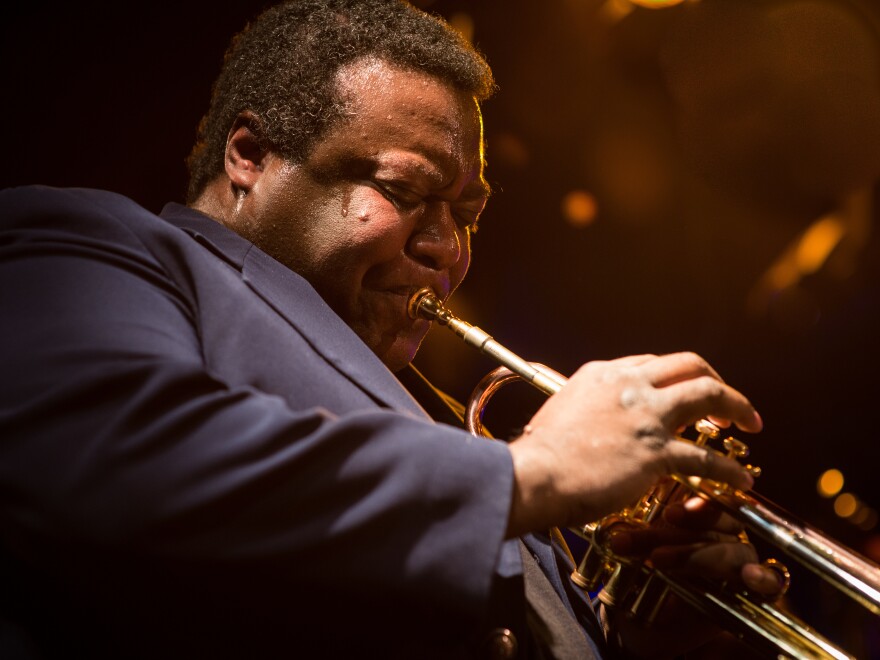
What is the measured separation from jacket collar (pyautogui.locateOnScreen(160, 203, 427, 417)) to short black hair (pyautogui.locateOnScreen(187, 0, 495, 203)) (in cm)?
49

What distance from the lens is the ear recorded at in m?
2.12

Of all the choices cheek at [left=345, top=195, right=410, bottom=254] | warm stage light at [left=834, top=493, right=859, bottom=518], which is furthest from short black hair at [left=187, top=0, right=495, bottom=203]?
warm stage light at [left=834, top=493, right=859, bottom=518]

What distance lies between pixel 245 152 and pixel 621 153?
2.84 m

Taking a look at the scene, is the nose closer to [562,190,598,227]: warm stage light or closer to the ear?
the ear

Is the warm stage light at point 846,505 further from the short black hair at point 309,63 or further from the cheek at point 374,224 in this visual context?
the cheek at point 374,224

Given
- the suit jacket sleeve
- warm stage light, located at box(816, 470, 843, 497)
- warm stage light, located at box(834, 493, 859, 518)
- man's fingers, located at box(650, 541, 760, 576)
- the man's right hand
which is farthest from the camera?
warm stage light, located at box(834, 493, 859, 518)

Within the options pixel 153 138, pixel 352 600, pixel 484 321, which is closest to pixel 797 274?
pixel 484 321

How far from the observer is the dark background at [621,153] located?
2783 millimetres

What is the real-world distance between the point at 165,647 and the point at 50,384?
525 mm

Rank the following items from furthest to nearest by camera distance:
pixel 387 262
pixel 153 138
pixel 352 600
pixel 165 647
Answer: pixel 153 138
pixel 387 262
pixel 165 647
pixel 352 600

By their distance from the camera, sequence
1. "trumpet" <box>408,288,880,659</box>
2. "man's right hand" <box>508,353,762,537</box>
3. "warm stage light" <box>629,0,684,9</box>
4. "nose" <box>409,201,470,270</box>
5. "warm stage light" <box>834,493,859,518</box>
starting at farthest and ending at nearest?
"warm stage light" <box>834,493,859,518</box> < "warm stage light" <box>629,0,684,9</box> < "nose" <box>409,201,470,270</box> < "trumpet" <box>408,288,880,659</box> < "man's right hand" <box>508,353,762,537</box>

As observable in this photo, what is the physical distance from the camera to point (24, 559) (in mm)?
1181

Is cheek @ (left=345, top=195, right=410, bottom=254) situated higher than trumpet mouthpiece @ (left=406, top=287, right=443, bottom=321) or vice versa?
cheek @ (left=345, top=195, right=410, bottom=254)

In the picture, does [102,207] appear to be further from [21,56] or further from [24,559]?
[21,56]
